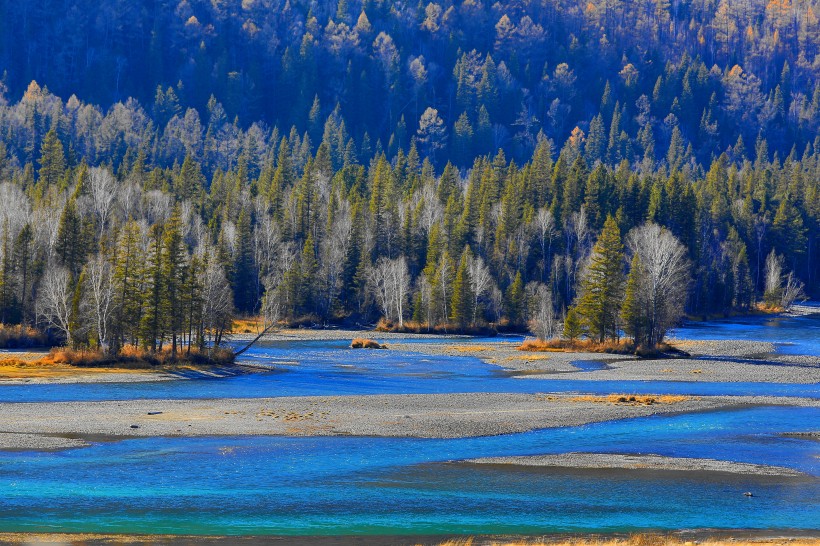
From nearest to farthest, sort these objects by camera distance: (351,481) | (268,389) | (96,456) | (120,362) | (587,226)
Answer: (351,481), (96,456), (268,389), (120,362), (587,226)

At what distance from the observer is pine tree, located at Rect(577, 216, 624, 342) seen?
103 metres

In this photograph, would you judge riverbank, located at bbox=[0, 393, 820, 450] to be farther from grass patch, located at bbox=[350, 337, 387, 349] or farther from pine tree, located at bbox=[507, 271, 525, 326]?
pine tree, located at bbox=[507, 271, 525, 326]

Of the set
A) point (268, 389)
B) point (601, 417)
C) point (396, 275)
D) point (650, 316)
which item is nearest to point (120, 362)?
point (268, 389)

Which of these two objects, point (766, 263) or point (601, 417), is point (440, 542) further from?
point (766, 263)

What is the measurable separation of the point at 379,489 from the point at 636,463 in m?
12.6

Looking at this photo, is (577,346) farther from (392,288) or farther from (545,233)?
(545,233)

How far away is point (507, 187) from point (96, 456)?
396ft

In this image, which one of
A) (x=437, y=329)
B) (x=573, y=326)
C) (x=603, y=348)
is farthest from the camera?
(x=437, y=329)

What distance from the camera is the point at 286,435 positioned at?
5197cm

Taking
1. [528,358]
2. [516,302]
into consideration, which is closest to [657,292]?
[528,358]

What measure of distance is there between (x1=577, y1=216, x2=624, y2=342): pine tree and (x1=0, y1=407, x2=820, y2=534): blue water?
51365mm

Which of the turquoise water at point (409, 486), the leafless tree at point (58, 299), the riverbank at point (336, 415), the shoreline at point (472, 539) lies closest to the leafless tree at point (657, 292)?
the riverbank at point (336, 415)

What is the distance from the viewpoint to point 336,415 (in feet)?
192

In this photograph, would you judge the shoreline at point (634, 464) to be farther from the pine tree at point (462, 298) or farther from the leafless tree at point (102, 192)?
the leafless tree at point (102, 192)
